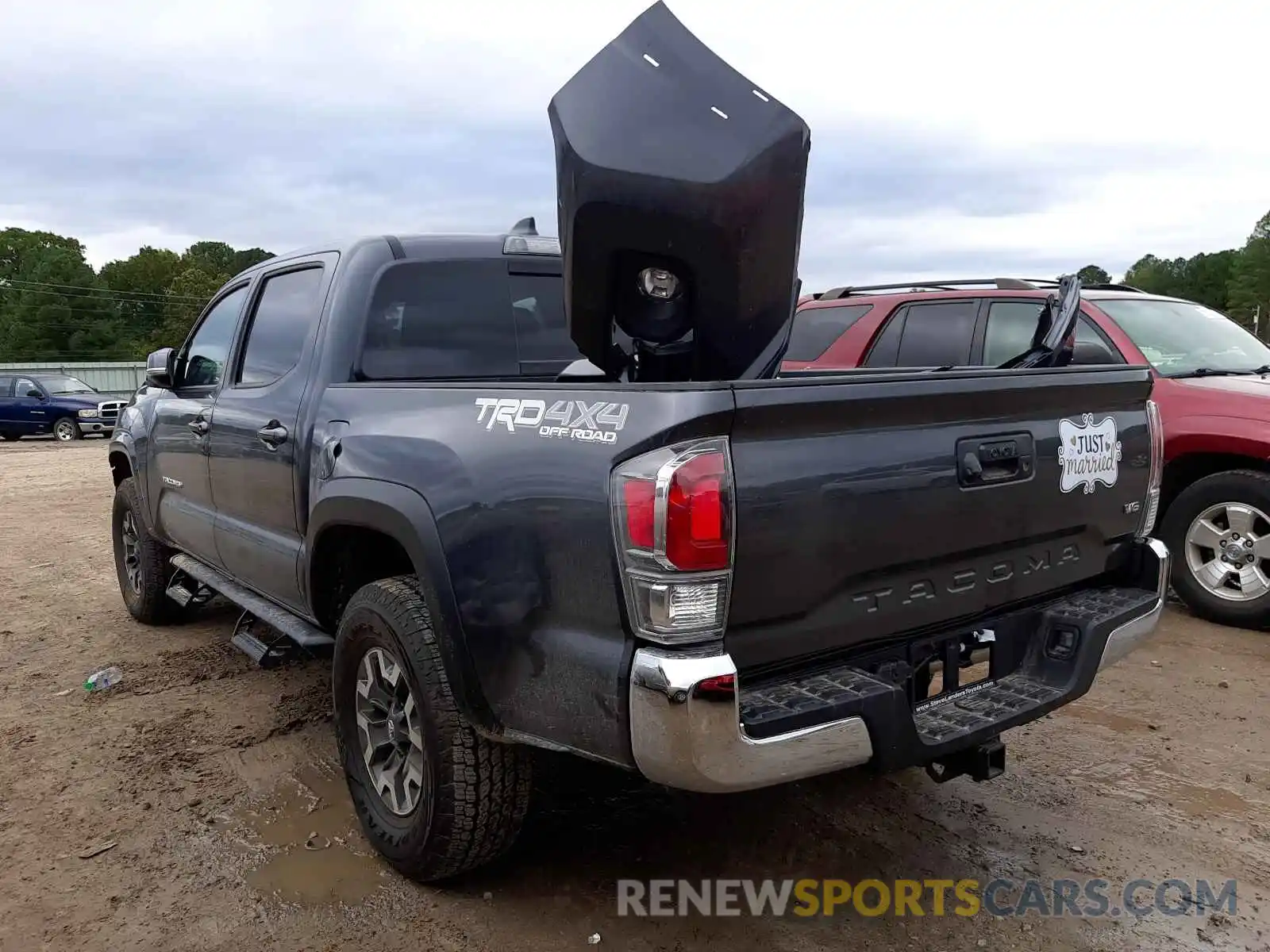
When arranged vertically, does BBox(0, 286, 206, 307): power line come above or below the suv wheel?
above

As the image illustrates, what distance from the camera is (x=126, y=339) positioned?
77625 mm

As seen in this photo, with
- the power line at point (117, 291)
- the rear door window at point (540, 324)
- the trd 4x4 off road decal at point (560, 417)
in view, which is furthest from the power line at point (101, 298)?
the trd 4x4 off road decal at point (560, 417)

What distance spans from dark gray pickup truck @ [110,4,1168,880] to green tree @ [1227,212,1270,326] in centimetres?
8786

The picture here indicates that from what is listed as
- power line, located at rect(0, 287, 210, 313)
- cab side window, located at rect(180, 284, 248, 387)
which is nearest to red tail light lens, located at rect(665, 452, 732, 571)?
cab side window, located at rect(180, 284, 248, 387)

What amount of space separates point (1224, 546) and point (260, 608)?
502 centimetres

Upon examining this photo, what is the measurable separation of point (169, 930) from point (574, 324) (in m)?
2.08

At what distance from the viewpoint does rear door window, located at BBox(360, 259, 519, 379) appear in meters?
3.60

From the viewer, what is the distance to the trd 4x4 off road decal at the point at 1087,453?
114 inches

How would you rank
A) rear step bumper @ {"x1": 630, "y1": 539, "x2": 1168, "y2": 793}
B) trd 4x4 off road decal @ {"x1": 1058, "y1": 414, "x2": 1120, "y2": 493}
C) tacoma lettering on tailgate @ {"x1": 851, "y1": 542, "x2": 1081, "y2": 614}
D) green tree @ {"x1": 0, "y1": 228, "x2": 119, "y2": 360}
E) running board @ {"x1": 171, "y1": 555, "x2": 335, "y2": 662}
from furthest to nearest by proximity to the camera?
green tree @ {"x1": 0, "y1": 228, "x2": 119, "y2": 360}
running board @ {"x1": 171, "y1": 555, "x2": 335, "y2": 662}
trd 4x4 off road decal @ {"x1": 1058, "y1": 414, "x2": 1120, "y2": 493}
tacoma lettering on tailgate @ {"x1": 851, "y1": 542, "x2": 1081, "y2": 614}
rear step bumper @ {"x1": 630, "y1": 539, "x2": 1168, "y2": 793}

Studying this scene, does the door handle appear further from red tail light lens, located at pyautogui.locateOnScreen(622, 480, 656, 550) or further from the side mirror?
red tail light lens, located at pyautogui.locateOnScreen(622, 480, 656, 550)

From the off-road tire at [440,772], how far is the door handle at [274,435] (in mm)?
902

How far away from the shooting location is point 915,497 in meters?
2.50

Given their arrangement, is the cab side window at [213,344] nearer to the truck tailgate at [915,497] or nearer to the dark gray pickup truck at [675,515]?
the dark gray pickup truck at [675,515]

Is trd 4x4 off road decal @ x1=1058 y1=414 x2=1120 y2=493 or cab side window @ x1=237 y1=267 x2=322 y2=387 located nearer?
trd 4x4 off road decal @ x1=1058 y1=414 x2=1120 y2=493
